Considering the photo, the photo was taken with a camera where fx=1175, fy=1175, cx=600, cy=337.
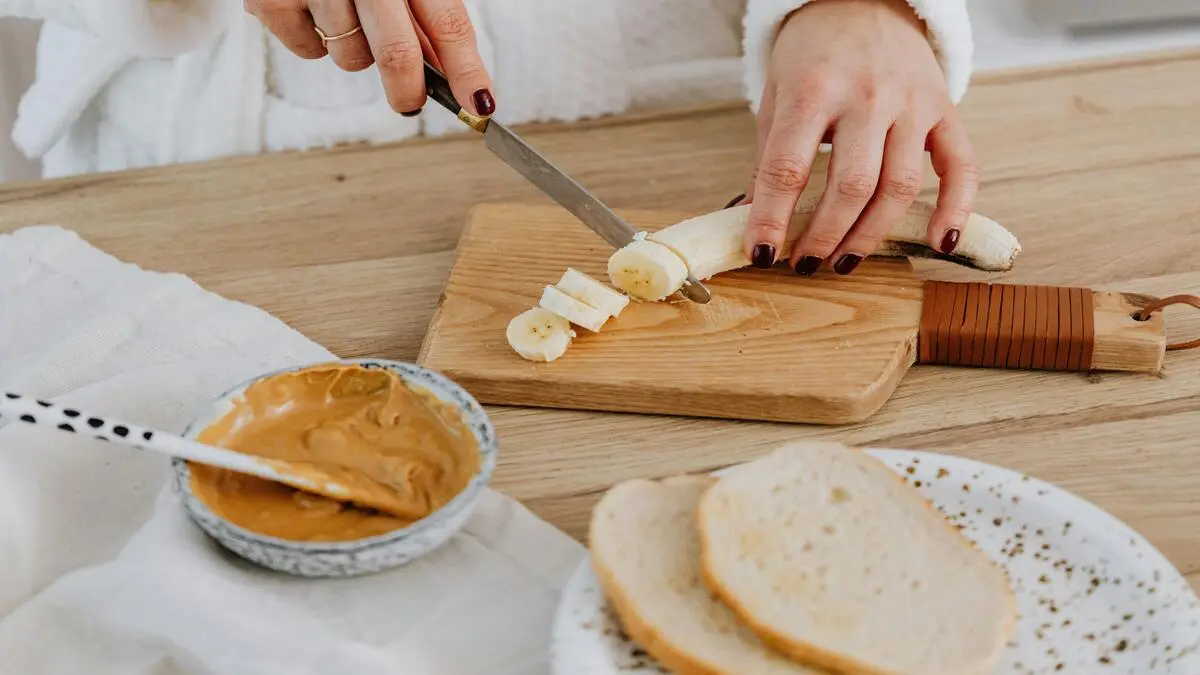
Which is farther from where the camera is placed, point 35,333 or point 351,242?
point 351,242

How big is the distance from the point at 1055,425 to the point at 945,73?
630 millimetres

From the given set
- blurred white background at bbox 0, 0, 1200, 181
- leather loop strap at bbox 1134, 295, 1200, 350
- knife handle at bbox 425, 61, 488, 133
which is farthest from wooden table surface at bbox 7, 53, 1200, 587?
blurred white background at bbox 0, 0, 1200, 181

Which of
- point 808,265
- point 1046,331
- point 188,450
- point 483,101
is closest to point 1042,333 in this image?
point 1046,331

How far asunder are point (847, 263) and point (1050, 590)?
0.53m

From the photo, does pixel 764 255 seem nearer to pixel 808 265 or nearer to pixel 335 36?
pixel 808 265

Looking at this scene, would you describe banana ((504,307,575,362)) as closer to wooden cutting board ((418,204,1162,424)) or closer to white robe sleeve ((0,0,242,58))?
wooden cutting board ((418,204,1162,424))

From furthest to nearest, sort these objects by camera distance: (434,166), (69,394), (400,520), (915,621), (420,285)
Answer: (434,166)
(420,285)
(69,394)
(400,520)
(915,621)

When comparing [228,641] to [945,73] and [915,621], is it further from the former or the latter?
[945,73]

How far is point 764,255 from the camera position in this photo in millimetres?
1369

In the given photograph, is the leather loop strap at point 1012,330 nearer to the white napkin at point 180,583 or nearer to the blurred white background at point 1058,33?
the white napkin at point 180,583

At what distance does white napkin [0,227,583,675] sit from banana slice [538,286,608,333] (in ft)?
0.84

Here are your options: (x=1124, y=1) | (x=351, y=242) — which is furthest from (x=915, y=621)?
(x=1124, y=1)

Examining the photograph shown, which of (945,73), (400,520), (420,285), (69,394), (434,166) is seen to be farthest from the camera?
(434,166)

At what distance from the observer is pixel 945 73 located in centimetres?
164
